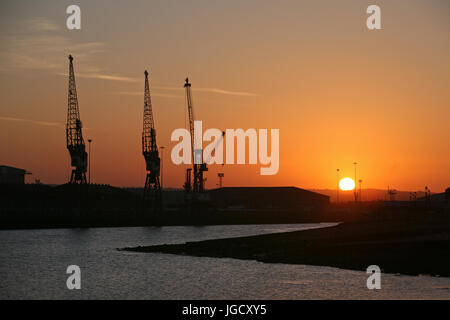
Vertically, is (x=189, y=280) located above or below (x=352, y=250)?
below

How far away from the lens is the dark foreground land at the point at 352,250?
209ft

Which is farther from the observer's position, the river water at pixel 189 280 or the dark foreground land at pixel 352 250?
the dark foreground land at pixel 352 250

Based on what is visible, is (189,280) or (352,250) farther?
(352,250)

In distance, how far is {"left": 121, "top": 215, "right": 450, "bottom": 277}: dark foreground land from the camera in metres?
63.8

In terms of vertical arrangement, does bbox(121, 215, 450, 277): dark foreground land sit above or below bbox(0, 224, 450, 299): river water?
above

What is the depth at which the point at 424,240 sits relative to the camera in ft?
253

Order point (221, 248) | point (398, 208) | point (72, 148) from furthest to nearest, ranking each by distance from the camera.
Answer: point (72, 148)
point (398, 208)
point (221, 248)

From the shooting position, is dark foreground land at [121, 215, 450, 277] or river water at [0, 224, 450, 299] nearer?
river water at [0, 224, 450, 299]

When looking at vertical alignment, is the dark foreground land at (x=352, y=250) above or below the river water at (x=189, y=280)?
above

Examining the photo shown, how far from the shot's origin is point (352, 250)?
244ft

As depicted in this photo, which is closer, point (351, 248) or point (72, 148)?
point (351, 248)
